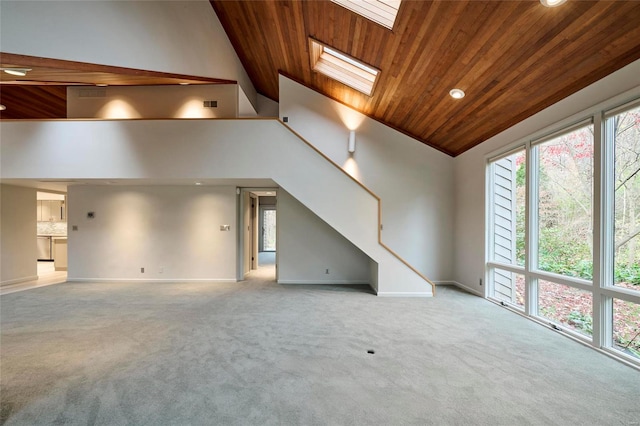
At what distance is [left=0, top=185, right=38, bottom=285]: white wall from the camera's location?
20.5 feet

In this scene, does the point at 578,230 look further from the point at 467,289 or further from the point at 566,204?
the point at 467,289

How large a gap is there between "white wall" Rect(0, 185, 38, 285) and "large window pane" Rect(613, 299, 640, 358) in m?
10.2

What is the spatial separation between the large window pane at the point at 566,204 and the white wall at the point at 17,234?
10.0 meters

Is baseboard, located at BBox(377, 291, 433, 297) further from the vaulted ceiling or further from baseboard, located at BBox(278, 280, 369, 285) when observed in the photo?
the vaulted ceiling

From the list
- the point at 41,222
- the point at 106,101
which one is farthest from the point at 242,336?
the point at 41,222

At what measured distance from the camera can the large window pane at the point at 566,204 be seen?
3408 mm

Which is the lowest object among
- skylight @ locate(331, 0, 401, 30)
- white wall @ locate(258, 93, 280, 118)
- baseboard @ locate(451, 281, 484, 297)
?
baseboard @ locate(451, 281, 484, 297)

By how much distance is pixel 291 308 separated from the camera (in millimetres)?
4496

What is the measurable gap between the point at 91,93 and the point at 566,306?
950cm

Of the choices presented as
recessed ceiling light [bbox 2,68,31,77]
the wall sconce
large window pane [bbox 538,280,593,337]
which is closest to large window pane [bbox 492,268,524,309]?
large window pane [bbox 538,280,593,337]

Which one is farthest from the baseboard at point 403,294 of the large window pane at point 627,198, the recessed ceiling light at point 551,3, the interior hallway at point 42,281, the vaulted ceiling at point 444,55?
the interior hallway at point 42,281

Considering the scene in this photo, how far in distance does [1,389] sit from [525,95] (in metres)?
6.09

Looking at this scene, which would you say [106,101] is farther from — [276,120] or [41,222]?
[41,222]

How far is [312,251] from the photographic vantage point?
6410 mm
